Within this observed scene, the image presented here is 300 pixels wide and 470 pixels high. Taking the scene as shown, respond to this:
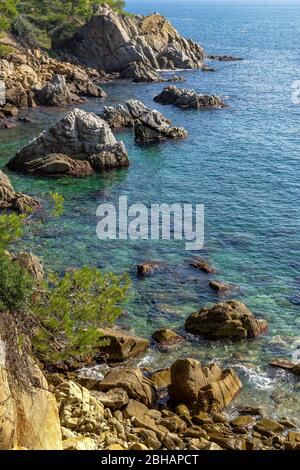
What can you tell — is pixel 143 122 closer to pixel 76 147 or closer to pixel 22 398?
pixel 76 147

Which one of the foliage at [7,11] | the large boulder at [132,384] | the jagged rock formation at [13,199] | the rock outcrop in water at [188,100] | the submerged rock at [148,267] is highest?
the foliage at [7,11]

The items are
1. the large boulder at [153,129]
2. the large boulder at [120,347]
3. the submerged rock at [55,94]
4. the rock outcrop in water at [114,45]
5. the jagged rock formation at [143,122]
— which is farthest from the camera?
the rock outcrop in water at [114,45]

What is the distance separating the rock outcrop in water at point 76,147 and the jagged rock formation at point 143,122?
1073cm

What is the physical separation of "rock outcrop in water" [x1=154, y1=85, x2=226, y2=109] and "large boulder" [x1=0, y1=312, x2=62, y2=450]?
75.5 m

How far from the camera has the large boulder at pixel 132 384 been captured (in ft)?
85.9

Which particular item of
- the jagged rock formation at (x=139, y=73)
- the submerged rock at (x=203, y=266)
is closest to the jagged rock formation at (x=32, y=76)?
the jagged rock formation at (x=139, y=73)

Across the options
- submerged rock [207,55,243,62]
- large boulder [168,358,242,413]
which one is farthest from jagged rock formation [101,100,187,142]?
submerged rock [207,55,243,62]

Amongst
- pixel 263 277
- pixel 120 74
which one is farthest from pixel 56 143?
pixel 120 74

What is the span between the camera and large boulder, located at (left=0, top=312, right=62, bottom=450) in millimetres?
17750

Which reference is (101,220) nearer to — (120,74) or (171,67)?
(120,74)

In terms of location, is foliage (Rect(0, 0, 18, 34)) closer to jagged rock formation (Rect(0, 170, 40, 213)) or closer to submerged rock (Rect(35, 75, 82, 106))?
submerged rock (Rect(35, 75, 82, 106))

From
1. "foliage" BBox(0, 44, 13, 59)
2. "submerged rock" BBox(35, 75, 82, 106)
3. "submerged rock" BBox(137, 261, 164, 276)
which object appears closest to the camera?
"submerged rock" BBox(137, 261, 164, 276)

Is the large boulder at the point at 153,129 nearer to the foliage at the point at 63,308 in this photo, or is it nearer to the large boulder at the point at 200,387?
the large boulder at the point at 200,387
